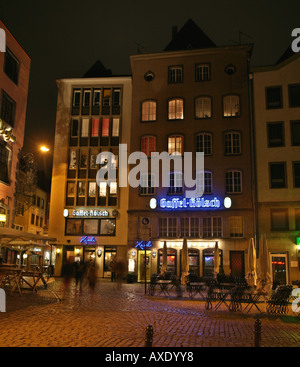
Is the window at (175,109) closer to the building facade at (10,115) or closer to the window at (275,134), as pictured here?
the window at (275,134)

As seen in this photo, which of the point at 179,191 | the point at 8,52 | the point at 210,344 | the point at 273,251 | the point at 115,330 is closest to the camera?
the point at 210,344

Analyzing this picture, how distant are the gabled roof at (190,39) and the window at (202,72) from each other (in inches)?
123

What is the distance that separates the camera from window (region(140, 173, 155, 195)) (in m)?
36.7

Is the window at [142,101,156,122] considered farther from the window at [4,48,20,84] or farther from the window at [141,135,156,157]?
the window at [4,48,20,84]

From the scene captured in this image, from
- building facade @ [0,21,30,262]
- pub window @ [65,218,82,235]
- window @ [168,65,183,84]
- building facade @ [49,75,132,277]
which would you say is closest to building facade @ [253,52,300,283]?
window @ [168,65,183,84]

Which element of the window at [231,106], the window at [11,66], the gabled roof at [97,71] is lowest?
the window at [11,66]

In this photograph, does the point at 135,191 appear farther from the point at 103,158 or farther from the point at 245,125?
the point at 245,125

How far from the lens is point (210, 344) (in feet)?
31.9

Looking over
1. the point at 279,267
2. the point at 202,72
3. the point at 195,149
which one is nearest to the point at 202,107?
the point at 202,72

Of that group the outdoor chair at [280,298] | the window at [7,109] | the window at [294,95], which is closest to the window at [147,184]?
the window at [7,109]

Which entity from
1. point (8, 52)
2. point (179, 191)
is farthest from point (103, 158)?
point (8, 52)

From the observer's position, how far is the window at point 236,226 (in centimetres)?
3434

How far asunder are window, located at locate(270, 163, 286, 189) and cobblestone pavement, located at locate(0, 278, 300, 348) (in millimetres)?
19086

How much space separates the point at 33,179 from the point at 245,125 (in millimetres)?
18542
